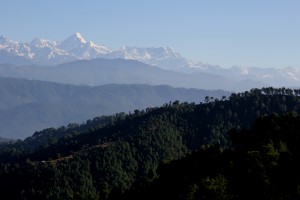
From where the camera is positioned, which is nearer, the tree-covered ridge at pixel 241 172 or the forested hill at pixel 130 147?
the tree-covered ridge at pixel 241 172

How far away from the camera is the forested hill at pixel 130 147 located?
105 meters

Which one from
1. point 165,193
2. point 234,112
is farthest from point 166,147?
point 165,193

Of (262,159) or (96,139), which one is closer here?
(262,159)

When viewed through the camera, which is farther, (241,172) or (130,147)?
(130,147)

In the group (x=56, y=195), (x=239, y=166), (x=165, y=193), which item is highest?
(x=239, y=166)

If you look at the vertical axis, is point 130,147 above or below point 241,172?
below

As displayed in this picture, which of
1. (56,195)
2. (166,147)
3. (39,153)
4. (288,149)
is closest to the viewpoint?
(288,149)

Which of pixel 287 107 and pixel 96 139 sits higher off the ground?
pixel 287 107

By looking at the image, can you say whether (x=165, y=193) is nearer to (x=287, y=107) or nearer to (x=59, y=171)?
(x=59, y=171)

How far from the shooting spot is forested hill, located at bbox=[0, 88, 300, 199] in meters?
105

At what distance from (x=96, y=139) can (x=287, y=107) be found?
50.0m

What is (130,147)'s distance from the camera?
121 m

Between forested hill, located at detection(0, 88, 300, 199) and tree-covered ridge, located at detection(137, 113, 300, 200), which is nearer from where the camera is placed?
tree-covered ridge, located at detection(137, 113, 300, 200)

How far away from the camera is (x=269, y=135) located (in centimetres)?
6731
